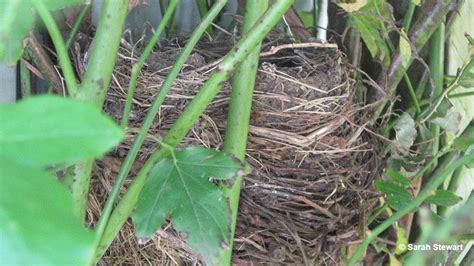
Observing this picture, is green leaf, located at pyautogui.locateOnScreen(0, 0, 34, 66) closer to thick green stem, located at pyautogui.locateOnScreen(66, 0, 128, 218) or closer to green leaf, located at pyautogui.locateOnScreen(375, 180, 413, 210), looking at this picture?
thick green stem, located at pyautogui.locateOnScreen(66, 0, 128, 218)

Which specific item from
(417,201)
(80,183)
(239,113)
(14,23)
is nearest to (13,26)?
(14,23)

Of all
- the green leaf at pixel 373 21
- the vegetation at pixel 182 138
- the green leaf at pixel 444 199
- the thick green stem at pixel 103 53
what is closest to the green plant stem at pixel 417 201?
the vegetation at pixel 182 138

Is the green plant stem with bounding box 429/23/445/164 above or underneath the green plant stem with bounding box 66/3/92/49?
underneath

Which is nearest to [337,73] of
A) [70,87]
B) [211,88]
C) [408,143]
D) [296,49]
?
[296,49]

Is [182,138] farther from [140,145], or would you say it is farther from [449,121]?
[449,121]

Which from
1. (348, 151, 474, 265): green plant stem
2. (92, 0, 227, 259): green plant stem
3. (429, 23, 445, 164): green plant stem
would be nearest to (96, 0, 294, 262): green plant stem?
(92, 0, 227, 259): green plant stem

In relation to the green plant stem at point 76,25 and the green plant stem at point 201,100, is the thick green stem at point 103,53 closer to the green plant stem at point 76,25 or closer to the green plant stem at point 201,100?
the green plant stem at point 201,100
